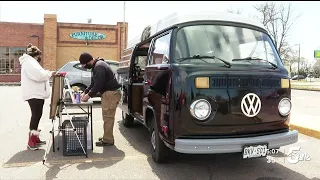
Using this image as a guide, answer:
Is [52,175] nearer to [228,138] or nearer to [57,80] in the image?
[57,80]

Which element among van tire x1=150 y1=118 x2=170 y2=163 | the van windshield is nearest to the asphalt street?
van tire x1=150 y1=118 x2=170 y2=163

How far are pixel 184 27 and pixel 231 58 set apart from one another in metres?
0.79

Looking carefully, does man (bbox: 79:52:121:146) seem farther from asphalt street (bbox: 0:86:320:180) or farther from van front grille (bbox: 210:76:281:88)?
van front grille (bbox: 210:76:281:88)

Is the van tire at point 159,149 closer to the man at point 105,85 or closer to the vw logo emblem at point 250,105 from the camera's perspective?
the man at point 105,85

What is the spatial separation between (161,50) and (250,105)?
5.16 ft

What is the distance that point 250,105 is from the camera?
13.2ft

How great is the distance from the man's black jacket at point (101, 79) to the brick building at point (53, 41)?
88.7ft

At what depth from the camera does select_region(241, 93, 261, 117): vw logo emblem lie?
398 centimetres

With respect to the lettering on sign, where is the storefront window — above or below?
below

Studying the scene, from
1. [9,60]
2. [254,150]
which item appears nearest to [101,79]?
[254,150]

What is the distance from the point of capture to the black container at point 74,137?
Result: 5.24 meters

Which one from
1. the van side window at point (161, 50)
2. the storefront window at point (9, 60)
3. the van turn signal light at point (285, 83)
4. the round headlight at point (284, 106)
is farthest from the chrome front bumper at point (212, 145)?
the storefront window at point (9, 60)

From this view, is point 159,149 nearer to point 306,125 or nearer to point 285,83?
point 285,83

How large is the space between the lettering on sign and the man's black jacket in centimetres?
2784
